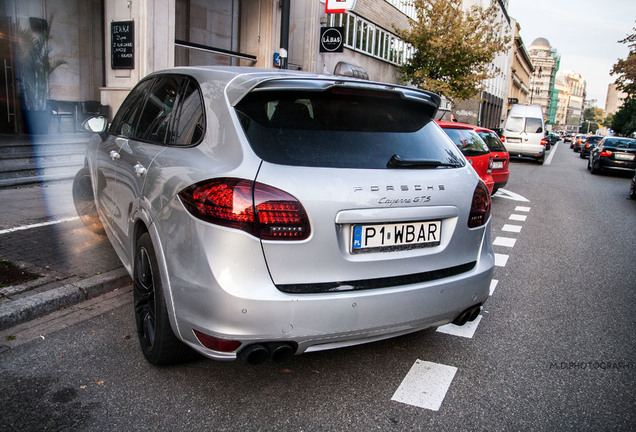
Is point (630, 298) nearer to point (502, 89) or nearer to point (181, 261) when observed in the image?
point (181, 261)

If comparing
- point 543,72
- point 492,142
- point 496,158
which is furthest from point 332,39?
point 543,72

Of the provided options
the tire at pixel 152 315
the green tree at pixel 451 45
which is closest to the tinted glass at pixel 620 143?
the green tree at pixel 451 45

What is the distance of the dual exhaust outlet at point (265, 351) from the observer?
2.50 meters

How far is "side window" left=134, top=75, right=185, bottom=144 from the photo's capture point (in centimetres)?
335

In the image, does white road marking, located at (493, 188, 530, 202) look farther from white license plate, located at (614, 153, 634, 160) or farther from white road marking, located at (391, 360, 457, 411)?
white license plate, located at (614, 153, 634, 160)

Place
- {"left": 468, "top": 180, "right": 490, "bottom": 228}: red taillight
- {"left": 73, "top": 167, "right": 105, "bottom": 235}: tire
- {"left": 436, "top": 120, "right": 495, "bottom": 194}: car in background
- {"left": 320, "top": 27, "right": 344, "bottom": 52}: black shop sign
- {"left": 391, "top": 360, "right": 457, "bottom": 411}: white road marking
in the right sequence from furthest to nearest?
{"left": 320, "top": 27, "right": 344, "bottom": 52}: black shop sign, {"left": 436, "top": 120, "right": 495, "bottom": 194}: car in background, {"left": 73, "top": 167, "right": 105, "bottom": 235}: tire, {"left": 468, "top": 180, "right": 490, "bottom": 228}: red taillight, {"left": 391, "top": 360, "right": 457, "bottom": 411}: white road marking

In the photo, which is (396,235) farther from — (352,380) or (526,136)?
(526,136)

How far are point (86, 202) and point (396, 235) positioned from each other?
412 cm

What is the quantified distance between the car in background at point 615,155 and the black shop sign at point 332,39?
36.8 feet

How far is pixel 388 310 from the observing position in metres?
2.67

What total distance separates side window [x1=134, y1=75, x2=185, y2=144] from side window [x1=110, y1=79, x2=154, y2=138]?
0.15 metres

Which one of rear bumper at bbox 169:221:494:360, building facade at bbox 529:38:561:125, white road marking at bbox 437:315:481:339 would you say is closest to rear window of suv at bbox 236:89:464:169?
rear bumper at bbox 169:221:494:360

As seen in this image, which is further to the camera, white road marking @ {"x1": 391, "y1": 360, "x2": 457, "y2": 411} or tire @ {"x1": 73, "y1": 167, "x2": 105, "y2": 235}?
tire @ {"x1": 73, "y1": 167, "x2": 105, "y2": 235}

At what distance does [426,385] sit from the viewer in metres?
3.09
